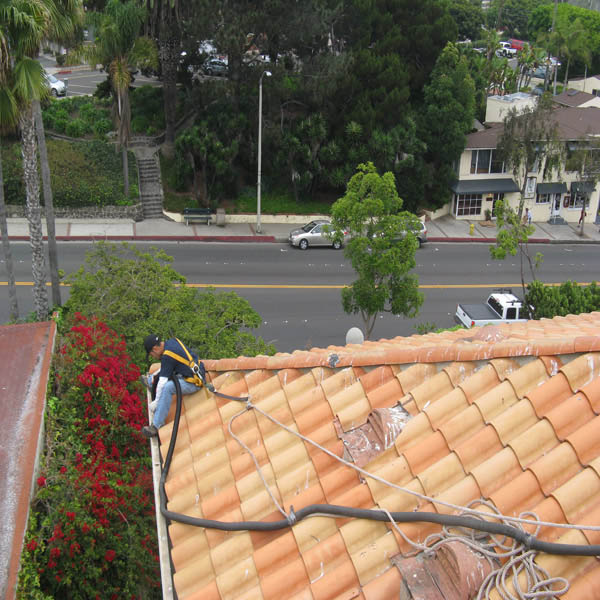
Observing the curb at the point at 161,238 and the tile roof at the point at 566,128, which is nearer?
the curb at the point at 161,238

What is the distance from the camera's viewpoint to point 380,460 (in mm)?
6211

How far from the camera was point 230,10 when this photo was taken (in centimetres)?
3544

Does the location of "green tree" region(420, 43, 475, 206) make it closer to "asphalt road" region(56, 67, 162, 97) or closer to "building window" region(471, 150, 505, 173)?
"building window" region(471, 150, 505, 173)


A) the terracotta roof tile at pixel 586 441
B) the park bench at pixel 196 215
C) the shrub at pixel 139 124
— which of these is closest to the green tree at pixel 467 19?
the shrub at pixel 139 124

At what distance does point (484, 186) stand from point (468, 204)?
136 centimetres

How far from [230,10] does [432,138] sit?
12847 mm

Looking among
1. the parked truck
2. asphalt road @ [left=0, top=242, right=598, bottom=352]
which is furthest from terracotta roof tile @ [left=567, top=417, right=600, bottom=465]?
the parked truck

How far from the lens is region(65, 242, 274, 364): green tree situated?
16.9 meters

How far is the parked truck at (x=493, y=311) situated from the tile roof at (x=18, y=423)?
16903mm

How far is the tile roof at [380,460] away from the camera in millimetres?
5316

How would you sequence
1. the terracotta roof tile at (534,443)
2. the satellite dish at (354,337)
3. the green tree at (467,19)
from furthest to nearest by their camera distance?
the green tree at (467,19), the satellite dish at (354,337), the terracotta roof tile at (534,443)

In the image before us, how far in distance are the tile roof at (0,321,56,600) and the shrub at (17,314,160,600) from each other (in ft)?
0.70

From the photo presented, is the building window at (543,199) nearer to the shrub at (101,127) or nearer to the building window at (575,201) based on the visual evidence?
the building window at (575,201)

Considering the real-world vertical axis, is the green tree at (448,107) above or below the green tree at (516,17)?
below
